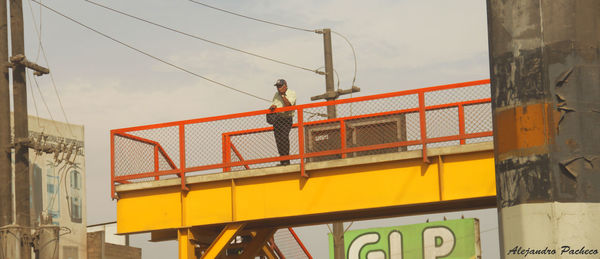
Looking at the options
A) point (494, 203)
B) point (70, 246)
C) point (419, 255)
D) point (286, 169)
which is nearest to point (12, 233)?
point (286, 169)

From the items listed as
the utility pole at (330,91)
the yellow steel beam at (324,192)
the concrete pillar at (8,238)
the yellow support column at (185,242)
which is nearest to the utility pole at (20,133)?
the concrete pillar at (8,238)

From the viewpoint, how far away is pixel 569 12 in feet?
51.9

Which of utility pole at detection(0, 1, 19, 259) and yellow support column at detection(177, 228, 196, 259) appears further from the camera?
utility pole at detection(0, 1, 19, 259)

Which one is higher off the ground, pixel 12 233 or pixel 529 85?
pixel 529 85

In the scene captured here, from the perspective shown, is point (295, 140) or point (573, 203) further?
point (295, 140)

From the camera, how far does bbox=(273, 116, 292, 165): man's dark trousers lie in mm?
22625

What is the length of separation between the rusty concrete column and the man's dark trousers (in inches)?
284

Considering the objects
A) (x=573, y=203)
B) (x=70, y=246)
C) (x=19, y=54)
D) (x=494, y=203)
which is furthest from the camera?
(x=70, y=246)

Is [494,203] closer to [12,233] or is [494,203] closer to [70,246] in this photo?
[12,233]

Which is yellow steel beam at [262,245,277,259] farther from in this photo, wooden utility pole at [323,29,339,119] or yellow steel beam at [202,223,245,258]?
wooden utility pole at [323,29,339,119]

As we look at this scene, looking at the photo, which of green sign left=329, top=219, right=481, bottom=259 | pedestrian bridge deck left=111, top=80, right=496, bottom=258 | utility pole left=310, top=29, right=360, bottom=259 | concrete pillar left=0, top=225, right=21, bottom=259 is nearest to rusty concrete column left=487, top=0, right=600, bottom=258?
pedestrian bridge deck left=111, top=80, right=496, bottom=258

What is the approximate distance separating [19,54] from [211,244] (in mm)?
11268

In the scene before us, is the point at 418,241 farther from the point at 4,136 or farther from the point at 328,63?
the point at 4,136

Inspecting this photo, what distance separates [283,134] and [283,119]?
408 millimetres
